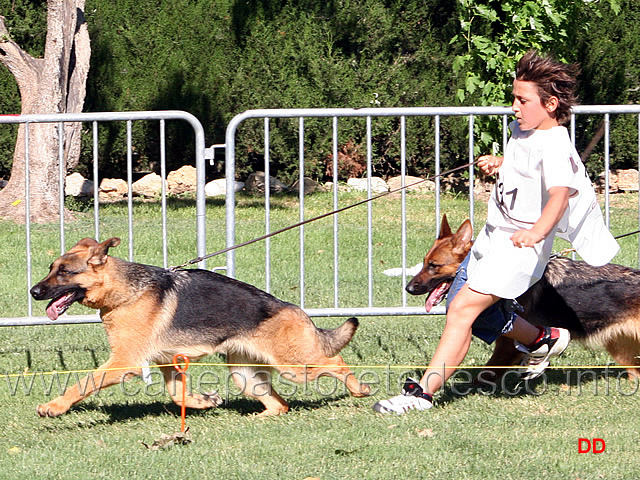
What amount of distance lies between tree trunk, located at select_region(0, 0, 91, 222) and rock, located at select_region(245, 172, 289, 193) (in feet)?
9.41

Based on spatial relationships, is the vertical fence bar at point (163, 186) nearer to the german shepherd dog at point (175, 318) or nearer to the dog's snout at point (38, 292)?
the german shepherd dog at point (175, 318)

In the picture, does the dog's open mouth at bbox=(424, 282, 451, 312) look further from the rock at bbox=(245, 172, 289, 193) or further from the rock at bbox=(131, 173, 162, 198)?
the rock at bbox=(131, 173, 162, 198)

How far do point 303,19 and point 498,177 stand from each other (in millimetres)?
10307

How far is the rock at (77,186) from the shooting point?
583 inches

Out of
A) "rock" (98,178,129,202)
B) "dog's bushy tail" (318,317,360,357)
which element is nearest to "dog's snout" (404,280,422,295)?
"dog's bushy tail" (318,317,360,357)

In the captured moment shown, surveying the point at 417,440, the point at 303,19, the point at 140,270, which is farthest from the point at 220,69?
the point at 417,440

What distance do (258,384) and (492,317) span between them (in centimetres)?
142

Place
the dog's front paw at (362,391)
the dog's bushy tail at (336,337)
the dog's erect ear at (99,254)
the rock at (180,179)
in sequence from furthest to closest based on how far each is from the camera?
the rock at (180,179) < the dog's front paw at (362,391) < the dog's bushy tail at (336,337) < the dog's erect ear at (99,254)

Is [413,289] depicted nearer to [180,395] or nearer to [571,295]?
[571,295]

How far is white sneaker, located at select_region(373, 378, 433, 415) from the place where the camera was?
206 inches

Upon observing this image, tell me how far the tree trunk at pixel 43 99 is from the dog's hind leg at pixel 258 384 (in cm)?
850

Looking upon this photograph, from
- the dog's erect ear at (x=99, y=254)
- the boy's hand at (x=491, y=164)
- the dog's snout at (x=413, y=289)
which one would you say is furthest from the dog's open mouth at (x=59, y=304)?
the boy's hand at (x=491, y=164)

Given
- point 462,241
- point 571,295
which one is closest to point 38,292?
point 462,241

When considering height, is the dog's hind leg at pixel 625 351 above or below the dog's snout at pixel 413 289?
below
